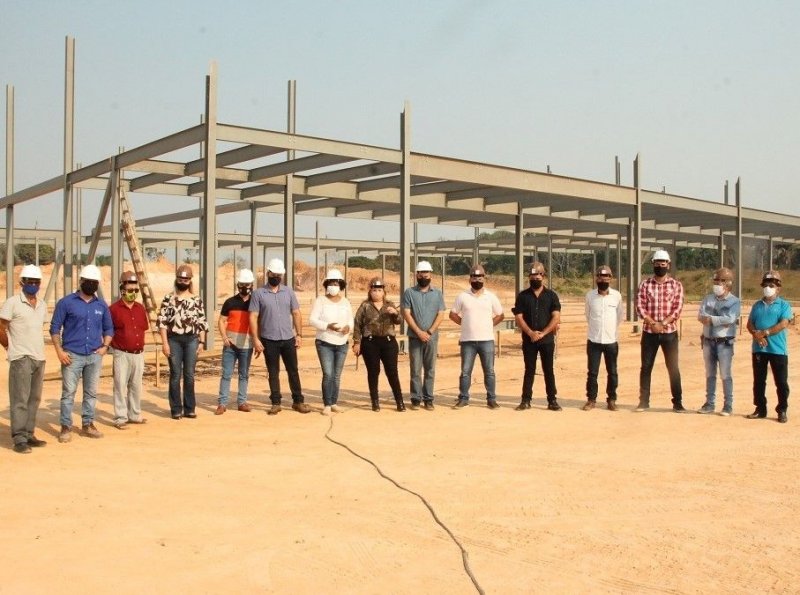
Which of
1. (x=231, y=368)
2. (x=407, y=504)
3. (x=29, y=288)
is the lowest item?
(x=407, y=504)

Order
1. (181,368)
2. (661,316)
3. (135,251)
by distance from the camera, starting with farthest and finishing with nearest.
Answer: (135,251)
(661,316)
(181,368)

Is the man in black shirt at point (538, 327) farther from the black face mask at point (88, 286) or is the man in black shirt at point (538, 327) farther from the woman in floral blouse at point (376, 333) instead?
the black face mask at point (88, 286)

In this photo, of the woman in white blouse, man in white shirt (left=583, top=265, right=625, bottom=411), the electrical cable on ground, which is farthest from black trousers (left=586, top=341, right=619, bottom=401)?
the electrical cable on ground

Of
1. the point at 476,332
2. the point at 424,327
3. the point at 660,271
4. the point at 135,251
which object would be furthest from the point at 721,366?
the point at 135,251

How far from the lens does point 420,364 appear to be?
9.24m

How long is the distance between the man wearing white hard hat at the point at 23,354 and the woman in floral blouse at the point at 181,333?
1483 mm

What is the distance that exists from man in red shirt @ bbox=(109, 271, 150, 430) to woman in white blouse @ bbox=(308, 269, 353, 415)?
1.73m

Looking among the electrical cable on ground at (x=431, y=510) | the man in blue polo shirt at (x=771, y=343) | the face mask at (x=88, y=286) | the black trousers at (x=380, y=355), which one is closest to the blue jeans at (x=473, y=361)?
the black trousers at (x=380, y=355)

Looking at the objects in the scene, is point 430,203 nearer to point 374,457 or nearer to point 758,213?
point 758,213

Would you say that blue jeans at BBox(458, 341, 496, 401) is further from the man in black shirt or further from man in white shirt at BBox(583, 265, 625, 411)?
man in white shirt at BBox(583, 265, 625, 411)

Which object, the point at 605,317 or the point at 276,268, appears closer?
the point at 276,268

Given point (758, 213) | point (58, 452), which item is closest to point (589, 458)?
point (58, 452)

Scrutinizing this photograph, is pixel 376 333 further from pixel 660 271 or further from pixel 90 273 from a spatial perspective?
pixel 660 271

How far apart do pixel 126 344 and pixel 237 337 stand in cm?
129
